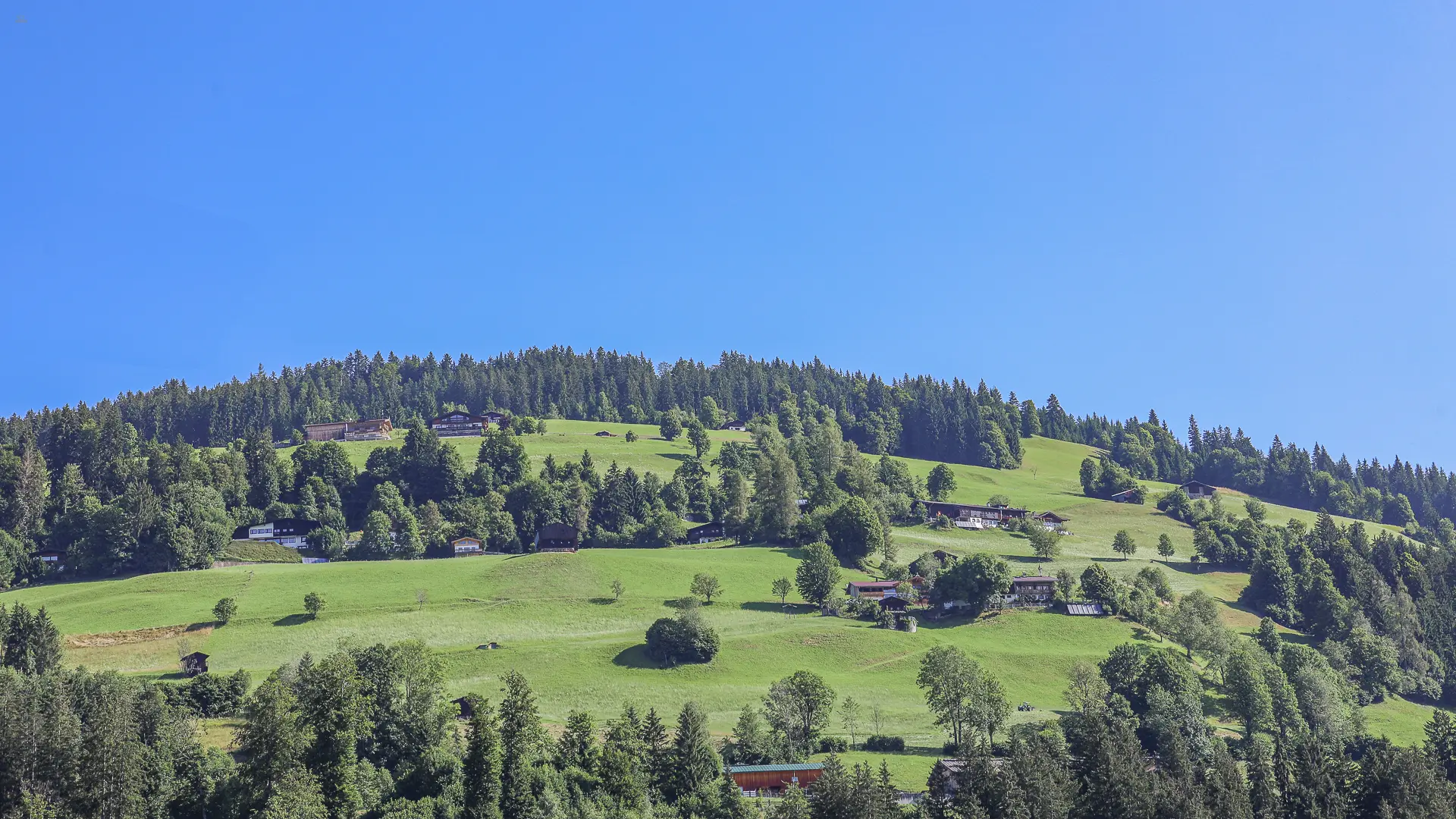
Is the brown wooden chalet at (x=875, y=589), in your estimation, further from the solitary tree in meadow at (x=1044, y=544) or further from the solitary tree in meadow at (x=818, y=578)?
the solitary tree in meadow at (x=1044, y=544)

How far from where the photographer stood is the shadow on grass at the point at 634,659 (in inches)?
4377

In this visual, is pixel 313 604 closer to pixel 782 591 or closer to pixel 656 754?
pixel 782 591

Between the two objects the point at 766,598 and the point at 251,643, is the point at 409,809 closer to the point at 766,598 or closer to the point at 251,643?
the point at 251,643

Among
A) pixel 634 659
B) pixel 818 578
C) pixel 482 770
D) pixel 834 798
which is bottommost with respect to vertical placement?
pixel 834 798

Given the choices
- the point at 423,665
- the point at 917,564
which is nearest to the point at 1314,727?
the point at 917,564

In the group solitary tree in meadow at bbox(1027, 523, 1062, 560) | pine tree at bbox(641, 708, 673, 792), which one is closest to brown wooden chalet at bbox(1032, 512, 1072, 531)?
solitary tree in meadow at bbox(1027, 523, 1062, 560)

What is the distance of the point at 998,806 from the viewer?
241 feet

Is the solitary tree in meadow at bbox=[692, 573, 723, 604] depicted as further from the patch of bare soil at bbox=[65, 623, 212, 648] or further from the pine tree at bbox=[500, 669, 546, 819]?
the pine tree at bbox=[500, 669, 546, 819]

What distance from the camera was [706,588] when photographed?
13512 centimetres

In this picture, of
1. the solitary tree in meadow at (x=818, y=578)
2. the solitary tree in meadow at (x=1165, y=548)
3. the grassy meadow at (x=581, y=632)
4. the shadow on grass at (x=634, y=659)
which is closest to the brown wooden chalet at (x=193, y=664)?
the grassy meadow at (x=581, y=632)

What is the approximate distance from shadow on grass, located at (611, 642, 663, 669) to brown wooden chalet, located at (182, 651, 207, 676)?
36860 mm

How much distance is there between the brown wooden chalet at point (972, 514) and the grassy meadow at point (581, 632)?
3271cm

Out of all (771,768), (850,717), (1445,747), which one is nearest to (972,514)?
(850,717)

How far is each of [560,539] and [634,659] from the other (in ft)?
173
